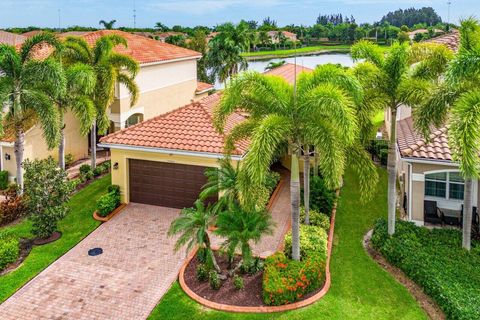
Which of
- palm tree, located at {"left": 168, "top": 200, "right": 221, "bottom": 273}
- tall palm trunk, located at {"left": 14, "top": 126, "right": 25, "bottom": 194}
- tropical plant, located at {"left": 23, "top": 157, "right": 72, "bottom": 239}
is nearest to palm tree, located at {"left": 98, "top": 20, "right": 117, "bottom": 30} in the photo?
tall palm trunk, located at {"left": 14, "top": 126, "right": 25, "bottom": 194}

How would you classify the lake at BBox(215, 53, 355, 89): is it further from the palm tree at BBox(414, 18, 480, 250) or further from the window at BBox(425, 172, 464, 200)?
the palm tree at BBox(414, 18, 480, 250)

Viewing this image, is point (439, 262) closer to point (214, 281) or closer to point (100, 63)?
point (214, 281)

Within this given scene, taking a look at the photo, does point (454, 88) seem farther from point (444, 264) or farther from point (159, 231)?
point (159, 231)

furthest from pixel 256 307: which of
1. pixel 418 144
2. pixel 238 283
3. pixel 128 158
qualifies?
pixel 128 158

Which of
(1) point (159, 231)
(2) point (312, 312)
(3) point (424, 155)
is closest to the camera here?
(2) point (312, 312)

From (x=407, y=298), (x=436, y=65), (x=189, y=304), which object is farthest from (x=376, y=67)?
(x=189, y=304)

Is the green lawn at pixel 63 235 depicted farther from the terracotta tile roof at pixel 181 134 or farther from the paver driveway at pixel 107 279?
the terracotta tile roof at pixel 181 134
